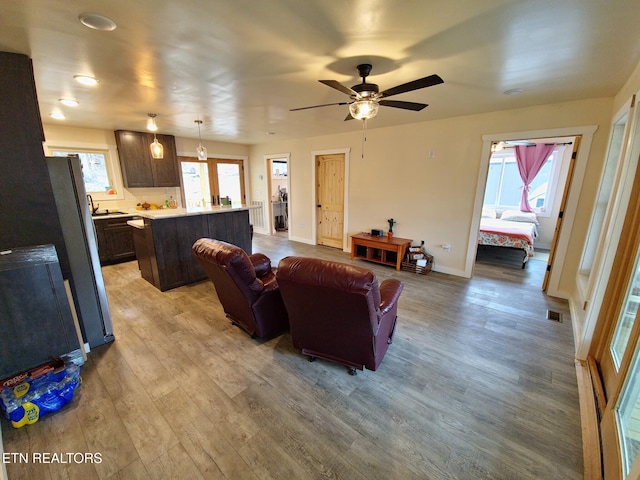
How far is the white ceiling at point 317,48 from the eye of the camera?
4.77ft

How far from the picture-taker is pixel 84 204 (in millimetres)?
2336

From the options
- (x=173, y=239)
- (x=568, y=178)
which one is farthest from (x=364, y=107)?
(x=173, y=239)

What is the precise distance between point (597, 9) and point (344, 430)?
2.90 meters

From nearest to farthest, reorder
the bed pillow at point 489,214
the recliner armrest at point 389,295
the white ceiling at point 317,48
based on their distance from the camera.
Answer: the white ceiling at point 317,48 → the recliner armrest at point 389,295 → the bed pillow at point 489,214

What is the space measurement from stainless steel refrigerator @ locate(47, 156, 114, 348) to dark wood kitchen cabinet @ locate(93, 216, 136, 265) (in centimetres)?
278

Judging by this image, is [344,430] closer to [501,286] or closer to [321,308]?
[321,308]

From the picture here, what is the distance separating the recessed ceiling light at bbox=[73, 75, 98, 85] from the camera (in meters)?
2.41

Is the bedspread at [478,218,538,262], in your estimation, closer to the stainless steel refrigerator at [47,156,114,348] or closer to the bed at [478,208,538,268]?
the bed at [478,208,538,268]

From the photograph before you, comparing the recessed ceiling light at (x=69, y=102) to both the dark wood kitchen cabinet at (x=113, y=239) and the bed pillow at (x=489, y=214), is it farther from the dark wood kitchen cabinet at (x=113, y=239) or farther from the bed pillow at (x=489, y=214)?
the bed pillow at (x=489, y=214)

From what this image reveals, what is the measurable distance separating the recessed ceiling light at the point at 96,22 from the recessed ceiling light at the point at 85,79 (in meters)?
1.14

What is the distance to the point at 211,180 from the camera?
6.69 metres

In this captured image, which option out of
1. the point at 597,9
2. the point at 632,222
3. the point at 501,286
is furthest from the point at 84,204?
the point at 501,286

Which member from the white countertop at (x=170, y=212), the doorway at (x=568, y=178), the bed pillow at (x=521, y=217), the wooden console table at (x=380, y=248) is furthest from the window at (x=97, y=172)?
the bed pillow at (x=521, y=217)

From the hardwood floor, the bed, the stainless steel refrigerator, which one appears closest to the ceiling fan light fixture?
the hardwood floor
